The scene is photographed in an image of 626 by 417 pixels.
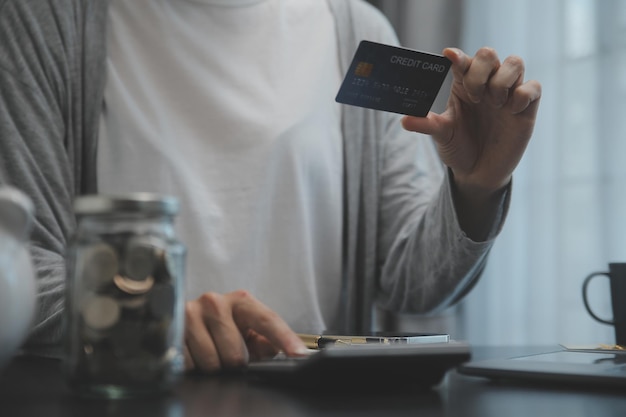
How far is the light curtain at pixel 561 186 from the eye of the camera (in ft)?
5.84

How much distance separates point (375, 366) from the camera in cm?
53

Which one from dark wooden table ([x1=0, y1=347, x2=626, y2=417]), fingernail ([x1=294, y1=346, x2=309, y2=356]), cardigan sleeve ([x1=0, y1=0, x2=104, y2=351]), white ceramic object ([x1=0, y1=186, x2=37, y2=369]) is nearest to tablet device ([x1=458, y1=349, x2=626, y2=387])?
dark wooden table ([x1=0, y1=347, x2=626, y2=417])

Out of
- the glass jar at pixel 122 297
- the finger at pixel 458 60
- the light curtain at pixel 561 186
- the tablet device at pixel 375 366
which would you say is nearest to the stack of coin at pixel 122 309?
the glass jar at pixel 122 297

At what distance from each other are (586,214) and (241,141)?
0.95 metres

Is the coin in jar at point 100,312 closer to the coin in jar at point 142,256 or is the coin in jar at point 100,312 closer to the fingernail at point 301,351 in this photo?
the coin in jar at point 142,256

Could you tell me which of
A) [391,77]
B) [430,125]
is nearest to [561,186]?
[430,125]

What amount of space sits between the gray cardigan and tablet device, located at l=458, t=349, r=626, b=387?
39cm

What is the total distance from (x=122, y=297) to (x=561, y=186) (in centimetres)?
161

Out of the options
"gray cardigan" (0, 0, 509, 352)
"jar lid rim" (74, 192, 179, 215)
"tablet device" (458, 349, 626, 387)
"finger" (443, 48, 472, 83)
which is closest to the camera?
"jar lid rim" (74, 192, 179, 215)

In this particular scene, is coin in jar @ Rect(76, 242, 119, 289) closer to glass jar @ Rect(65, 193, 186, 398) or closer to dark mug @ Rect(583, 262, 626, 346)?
glass jar @ Rect(65, 193, 186, 398)

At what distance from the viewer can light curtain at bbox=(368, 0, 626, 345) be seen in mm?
1781

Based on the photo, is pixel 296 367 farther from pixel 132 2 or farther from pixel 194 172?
pixel 132 2

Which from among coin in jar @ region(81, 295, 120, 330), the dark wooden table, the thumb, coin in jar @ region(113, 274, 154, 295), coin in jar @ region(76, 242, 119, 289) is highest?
the thumb

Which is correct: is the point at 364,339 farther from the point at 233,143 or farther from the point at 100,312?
the point at 233,143
